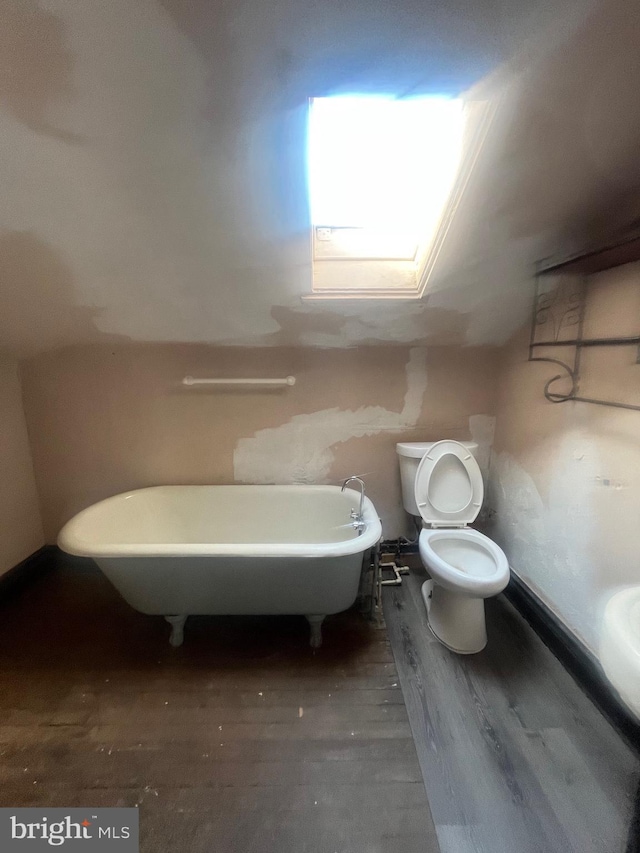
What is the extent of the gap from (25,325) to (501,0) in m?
2.18

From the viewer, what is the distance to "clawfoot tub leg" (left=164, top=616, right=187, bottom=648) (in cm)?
178

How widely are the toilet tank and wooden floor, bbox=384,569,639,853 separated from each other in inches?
26.8

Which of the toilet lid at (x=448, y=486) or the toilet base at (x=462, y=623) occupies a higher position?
the toilet lid at (x=448, y=486)

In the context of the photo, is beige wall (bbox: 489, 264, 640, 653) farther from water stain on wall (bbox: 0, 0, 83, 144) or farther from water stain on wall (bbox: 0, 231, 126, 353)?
water stain on wall (bbox: 0, 231, 126, 353)

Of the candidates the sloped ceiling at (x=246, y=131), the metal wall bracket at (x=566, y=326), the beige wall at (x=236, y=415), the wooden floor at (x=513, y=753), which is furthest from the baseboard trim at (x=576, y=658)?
the sloped ceiling at (x=246, y=131)

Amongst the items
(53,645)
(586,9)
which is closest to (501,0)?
(586,9)

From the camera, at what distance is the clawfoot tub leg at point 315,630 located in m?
1.77

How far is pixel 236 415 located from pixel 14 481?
1282 mm

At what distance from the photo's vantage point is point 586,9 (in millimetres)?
810

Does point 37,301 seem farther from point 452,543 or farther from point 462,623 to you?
point 462,623

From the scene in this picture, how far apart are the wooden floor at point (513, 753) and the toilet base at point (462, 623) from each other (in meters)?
0.04

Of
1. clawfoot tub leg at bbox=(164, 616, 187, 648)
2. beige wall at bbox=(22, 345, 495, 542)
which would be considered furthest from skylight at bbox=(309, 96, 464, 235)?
clawfoot tub leg at bbox=(164, 616, 187, 648)

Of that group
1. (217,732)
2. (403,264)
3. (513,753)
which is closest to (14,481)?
(217,732)

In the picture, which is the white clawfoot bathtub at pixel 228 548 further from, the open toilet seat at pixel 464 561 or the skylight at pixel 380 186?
the skylight at pixel 380 186
